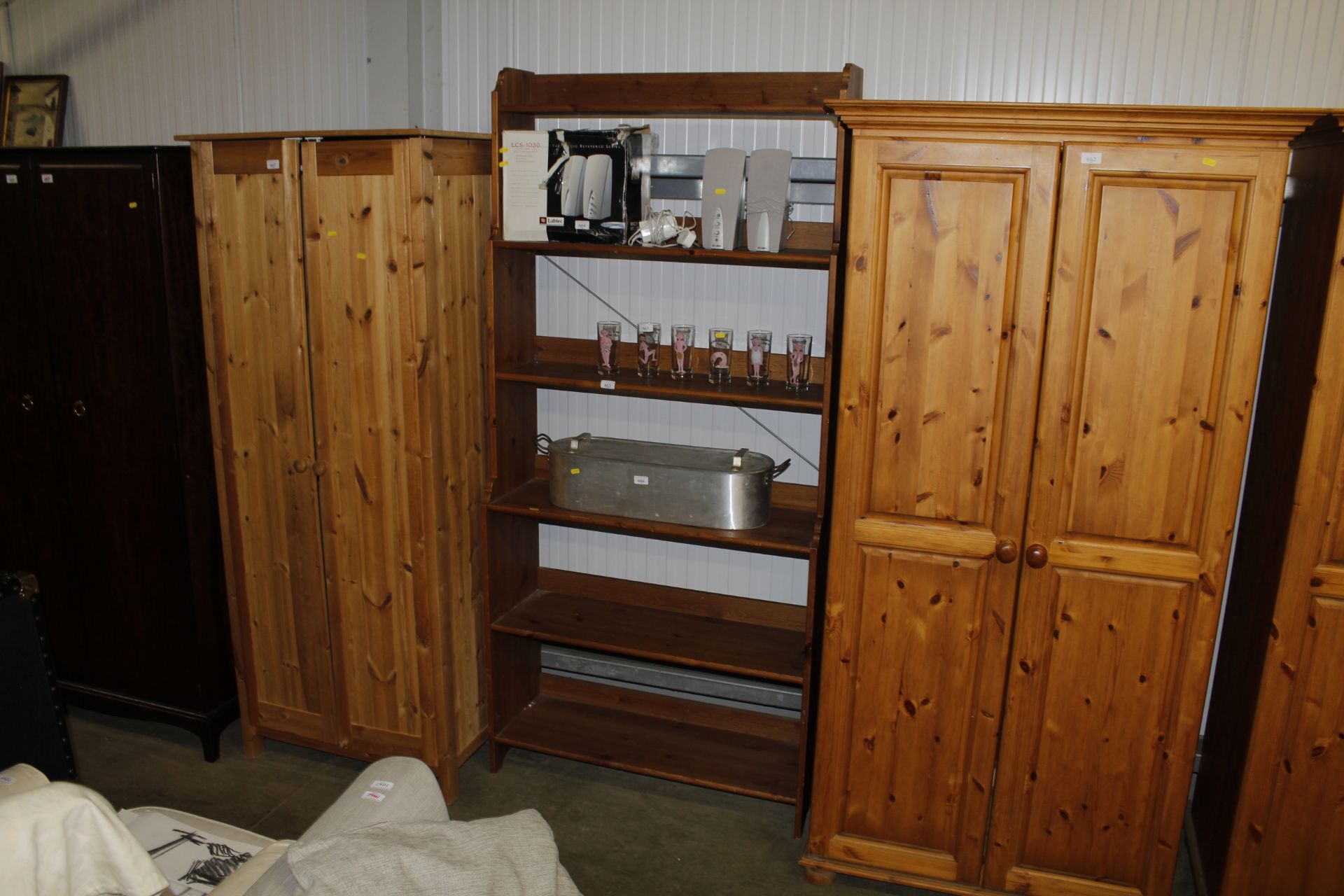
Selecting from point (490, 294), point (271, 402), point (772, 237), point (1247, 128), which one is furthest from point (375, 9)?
point (1247, 128)

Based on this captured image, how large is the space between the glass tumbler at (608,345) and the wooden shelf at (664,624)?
800mm

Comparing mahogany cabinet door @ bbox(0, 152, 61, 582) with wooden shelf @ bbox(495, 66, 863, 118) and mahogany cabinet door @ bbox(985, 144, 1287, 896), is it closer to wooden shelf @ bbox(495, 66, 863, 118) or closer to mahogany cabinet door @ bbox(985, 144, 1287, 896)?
wooden shelf @ bbox(495, 66, 863, 118)

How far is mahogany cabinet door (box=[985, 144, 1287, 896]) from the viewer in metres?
2.05

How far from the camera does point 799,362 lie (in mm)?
2701

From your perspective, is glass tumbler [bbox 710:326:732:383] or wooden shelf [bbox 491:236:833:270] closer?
wooden shelf [bbox 491:236:833:270]

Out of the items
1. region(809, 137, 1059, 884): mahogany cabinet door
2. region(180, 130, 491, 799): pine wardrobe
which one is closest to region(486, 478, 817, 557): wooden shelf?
region(180, 130, 491, 799): pine wardrobe

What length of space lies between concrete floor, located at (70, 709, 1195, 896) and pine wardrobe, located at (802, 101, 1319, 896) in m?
0.29

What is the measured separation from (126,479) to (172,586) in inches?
14.5

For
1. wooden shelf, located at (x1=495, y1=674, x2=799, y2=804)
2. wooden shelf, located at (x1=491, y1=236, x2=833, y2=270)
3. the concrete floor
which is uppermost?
wooden shelf, located at (x1=491, y1=236, x2=833, y2=270)

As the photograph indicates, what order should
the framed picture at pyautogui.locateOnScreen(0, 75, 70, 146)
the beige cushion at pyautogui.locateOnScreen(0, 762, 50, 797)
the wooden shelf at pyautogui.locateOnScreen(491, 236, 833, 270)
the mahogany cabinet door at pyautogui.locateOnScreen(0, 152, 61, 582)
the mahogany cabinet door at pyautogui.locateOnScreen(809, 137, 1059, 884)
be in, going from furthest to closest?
1. the framed picture at pyautogui.locateOnScreen(0, 75, 70, 146)
2. the mahogany cabinet door at pyautogui.locateOnScreen(0, 152, 61, 582)
3. the wooden shelf at pyautogui.locateOnScreen(491, 236, 833, 270)
4. the mahogany cabinet door at pyautogui.locateOnScreen(809, 137, 1059, 884)
5. the beige cushion at pyautogui.locateOnScreen(0, 762, 50, 797)

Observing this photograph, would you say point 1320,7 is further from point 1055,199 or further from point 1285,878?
point 1285,878

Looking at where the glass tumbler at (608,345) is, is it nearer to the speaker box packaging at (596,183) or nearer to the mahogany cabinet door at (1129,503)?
the speaker box packaging at (596,183)

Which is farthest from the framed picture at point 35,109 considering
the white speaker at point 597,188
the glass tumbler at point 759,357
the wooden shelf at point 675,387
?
the glass tumbler at point 759,357

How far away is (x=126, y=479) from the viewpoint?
9.97 feet
